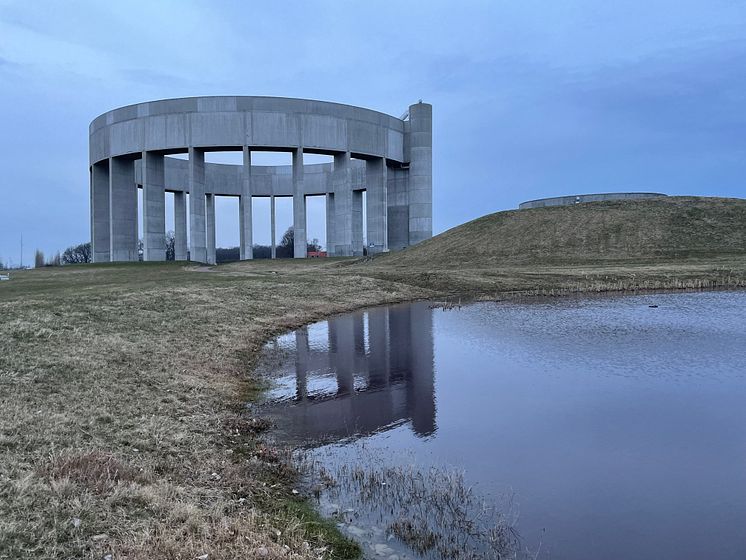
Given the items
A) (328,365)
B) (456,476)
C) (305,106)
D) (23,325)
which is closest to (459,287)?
(328,365)

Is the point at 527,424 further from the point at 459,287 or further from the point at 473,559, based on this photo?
the point at 459,287

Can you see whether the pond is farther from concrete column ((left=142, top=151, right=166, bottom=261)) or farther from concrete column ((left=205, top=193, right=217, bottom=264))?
concrete column ((left=205, top=193, right=217, bottom=264))

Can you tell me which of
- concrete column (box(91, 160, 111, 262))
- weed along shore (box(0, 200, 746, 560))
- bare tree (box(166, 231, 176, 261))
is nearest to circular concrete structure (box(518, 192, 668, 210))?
concrete column (box(91, 160, 111, 262))

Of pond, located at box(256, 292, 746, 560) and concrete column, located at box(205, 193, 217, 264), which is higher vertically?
concrete column, located at box(205, 193, 217, 264)

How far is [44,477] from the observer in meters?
6.91

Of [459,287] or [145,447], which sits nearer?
[145,447]

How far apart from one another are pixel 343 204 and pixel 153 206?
24.9 meters

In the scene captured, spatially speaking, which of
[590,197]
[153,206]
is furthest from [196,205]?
[590,197]

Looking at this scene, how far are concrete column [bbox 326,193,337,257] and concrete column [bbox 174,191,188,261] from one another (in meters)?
20.8

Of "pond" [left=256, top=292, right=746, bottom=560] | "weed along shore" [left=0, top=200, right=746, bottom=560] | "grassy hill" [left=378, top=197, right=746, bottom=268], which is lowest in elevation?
"pond" [left=256, top=292, right=746, bottom=560]

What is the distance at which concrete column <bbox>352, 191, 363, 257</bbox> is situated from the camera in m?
88.2

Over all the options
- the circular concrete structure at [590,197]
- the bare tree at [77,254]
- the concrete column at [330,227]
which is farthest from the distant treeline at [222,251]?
the circular concrete structure at [590,197]

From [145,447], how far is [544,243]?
6153 centimetres

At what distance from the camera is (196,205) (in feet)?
236
